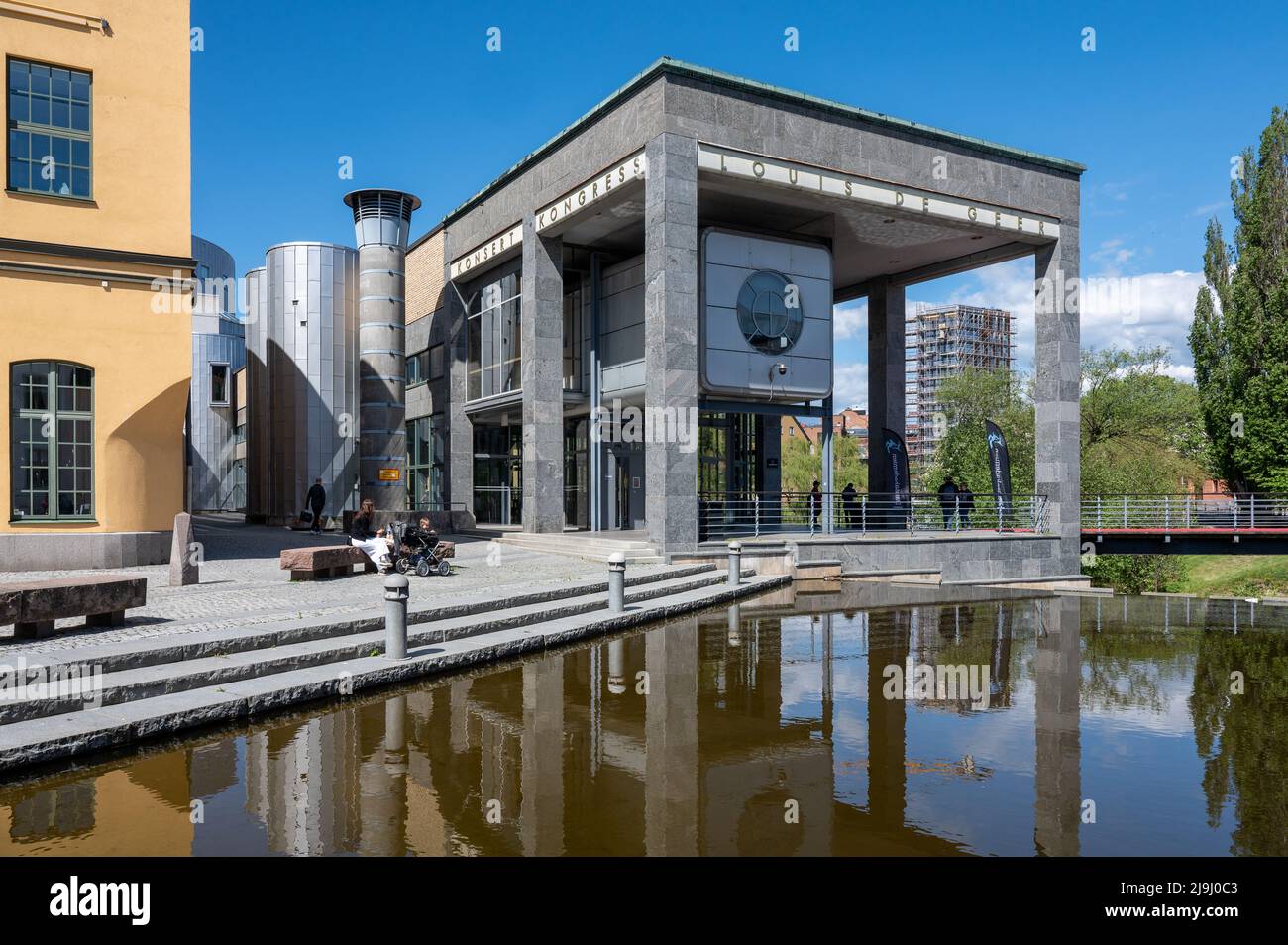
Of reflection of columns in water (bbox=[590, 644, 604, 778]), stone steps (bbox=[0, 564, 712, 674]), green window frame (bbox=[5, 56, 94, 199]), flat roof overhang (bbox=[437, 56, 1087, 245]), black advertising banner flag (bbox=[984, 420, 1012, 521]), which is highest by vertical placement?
flat roof overhang (bbox=[437, 56, 1087, 245])

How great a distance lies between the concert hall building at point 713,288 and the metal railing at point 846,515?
313 millimetres

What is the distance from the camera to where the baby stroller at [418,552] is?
16266 mm

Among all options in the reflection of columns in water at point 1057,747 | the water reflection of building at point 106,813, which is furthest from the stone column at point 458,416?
the water reflection of building at point 106,813

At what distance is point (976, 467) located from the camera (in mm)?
51594

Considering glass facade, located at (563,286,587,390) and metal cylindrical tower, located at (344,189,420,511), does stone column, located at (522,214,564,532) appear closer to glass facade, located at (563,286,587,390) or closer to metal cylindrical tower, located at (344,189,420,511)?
glass facade, located at (563,286,587,390)

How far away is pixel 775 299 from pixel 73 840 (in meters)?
20.4

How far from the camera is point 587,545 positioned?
21.6 metres

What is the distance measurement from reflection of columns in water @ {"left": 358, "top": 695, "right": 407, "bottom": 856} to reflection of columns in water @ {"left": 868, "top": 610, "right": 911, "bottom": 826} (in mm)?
2828

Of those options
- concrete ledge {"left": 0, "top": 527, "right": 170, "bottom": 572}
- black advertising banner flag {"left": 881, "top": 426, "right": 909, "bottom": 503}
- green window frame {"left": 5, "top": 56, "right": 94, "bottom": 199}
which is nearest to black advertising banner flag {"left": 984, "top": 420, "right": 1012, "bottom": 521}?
black advertising banner flag {"left": 881, "top": 426, "right": 909, "bottom": 503}

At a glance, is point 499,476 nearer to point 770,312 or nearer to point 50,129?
point 770,312

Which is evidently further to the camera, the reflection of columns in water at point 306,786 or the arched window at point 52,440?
the arched window at point 52,440

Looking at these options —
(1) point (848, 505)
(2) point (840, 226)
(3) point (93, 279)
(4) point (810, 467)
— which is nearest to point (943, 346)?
(4) point (810, 467)

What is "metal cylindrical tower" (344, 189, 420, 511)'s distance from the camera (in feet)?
105

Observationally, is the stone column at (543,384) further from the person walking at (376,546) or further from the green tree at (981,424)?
the green tree at (981,424)
